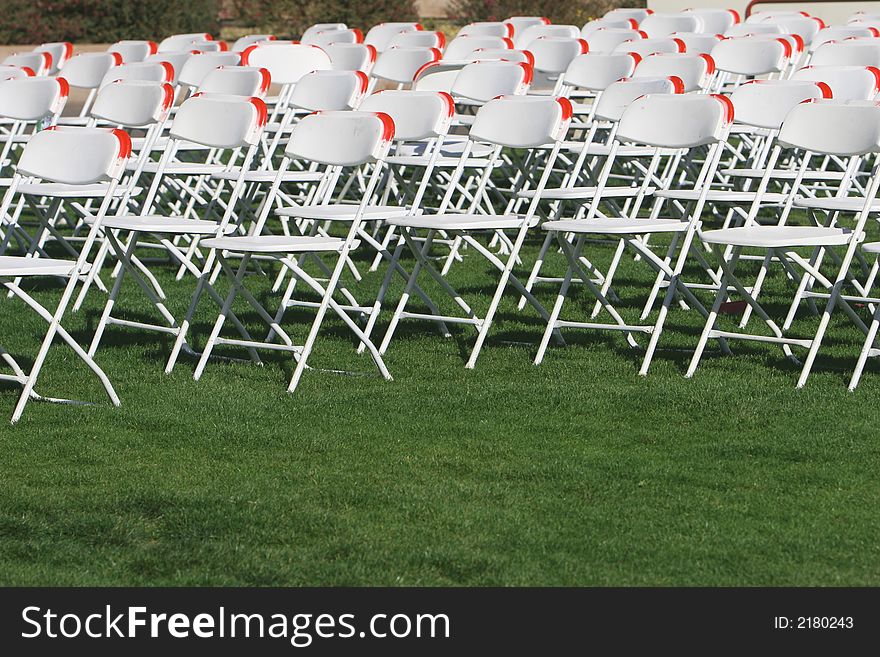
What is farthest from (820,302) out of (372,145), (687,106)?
(372,145)

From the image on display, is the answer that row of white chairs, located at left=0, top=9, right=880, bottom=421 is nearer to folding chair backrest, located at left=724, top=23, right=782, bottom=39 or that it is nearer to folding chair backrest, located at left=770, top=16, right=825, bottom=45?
folding chair backrest, located at left=724, top=23, right=782, bottom=39

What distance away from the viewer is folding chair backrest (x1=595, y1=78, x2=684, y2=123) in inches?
341

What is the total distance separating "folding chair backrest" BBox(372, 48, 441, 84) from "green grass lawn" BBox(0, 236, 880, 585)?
190 inches

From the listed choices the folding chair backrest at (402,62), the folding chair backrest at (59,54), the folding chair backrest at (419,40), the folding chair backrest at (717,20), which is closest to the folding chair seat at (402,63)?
the folding chair backrest at (402,62)

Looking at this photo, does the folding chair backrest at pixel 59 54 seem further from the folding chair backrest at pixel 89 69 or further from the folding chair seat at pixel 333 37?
the folding chair seat at pixel 333 37

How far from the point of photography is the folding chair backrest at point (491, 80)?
31.1ft

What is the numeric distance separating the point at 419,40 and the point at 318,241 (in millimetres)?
7536

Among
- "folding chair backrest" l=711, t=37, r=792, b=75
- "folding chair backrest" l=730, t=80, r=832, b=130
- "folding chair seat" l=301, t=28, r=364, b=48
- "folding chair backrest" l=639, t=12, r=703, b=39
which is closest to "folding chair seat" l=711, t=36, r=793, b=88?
"folding chair backrest" l=711, t=37, r=792, b=75

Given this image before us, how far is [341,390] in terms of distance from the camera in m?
6.89

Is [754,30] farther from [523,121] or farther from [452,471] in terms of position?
[452,471]

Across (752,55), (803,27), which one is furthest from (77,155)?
(803,27)
